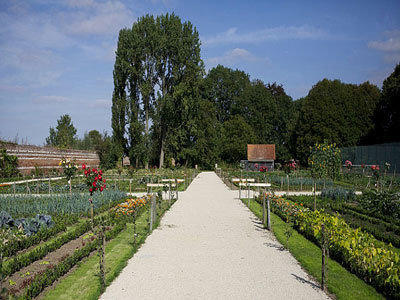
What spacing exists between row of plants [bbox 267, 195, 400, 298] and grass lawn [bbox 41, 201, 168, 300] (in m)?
4.30

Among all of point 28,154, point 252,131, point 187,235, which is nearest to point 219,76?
point 252,131

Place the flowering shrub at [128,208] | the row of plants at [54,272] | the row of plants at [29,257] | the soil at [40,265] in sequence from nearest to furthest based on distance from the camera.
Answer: the row of plants at [54,272], the soil at [40,265], the row of plants at [29,257], the flowering shrub at [128,208]

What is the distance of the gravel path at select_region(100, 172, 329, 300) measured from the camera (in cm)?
577

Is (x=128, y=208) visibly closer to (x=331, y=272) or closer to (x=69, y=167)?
(x=69, y=167)

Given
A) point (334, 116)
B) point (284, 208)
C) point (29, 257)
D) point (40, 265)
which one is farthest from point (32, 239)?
point (334, 116)

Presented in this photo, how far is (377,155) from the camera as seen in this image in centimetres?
3469

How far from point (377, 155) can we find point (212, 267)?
32.1 meters

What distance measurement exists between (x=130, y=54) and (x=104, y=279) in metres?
37.8

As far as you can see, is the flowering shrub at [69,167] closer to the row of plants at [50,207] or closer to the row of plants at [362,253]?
the row of plants at [50,207]

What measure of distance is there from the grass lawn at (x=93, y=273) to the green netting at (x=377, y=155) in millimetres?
26517

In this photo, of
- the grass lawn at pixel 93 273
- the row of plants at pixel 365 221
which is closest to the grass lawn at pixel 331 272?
the row of plants at pixel 365 221

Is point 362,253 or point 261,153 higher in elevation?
point 261,153

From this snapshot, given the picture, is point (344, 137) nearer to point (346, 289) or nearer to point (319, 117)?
point (319, 117)

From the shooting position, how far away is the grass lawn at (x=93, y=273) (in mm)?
5676
